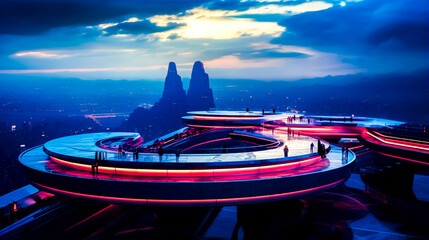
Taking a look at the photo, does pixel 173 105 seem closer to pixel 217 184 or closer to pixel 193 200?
pixel 193 200

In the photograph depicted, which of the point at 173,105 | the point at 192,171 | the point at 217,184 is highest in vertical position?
the point at 173,105

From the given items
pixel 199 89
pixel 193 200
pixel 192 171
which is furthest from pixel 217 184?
pixel 199 89

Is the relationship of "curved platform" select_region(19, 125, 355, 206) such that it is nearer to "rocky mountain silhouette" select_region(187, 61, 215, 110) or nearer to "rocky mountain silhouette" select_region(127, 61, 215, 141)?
"rocky mountain silhouette" select_region(127, 61, 215, 141)

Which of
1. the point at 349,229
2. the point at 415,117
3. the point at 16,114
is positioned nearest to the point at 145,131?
the point at 16,114

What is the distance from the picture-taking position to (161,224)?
19.1 meters

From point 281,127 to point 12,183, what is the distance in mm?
81284

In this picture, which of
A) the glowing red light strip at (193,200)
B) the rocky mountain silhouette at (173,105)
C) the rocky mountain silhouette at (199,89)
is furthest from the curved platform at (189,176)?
the rocky mountain silhouette at (199,89)

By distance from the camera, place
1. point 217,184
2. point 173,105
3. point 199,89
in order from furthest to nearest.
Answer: point 199,89 → point 173,105 → point 217,184

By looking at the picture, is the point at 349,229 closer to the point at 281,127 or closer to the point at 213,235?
the point at 213,235

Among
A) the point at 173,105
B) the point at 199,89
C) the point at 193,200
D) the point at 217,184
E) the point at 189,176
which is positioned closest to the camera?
the point at 217,184

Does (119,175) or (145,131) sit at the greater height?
(119,175)

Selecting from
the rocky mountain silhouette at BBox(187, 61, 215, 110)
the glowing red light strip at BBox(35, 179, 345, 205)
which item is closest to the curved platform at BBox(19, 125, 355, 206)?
the glowing red light strip at BBox(35, 179, 345, 205)

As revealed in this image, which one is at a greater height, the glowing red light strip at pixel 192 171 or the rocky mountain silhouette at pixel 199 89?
the rocky mountain silhouette at pixel 199 89

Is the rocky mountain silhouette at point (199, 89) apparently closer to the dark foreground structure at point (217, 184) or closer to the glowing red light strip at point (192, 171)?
the dark foreground structure at point (217, 184)
